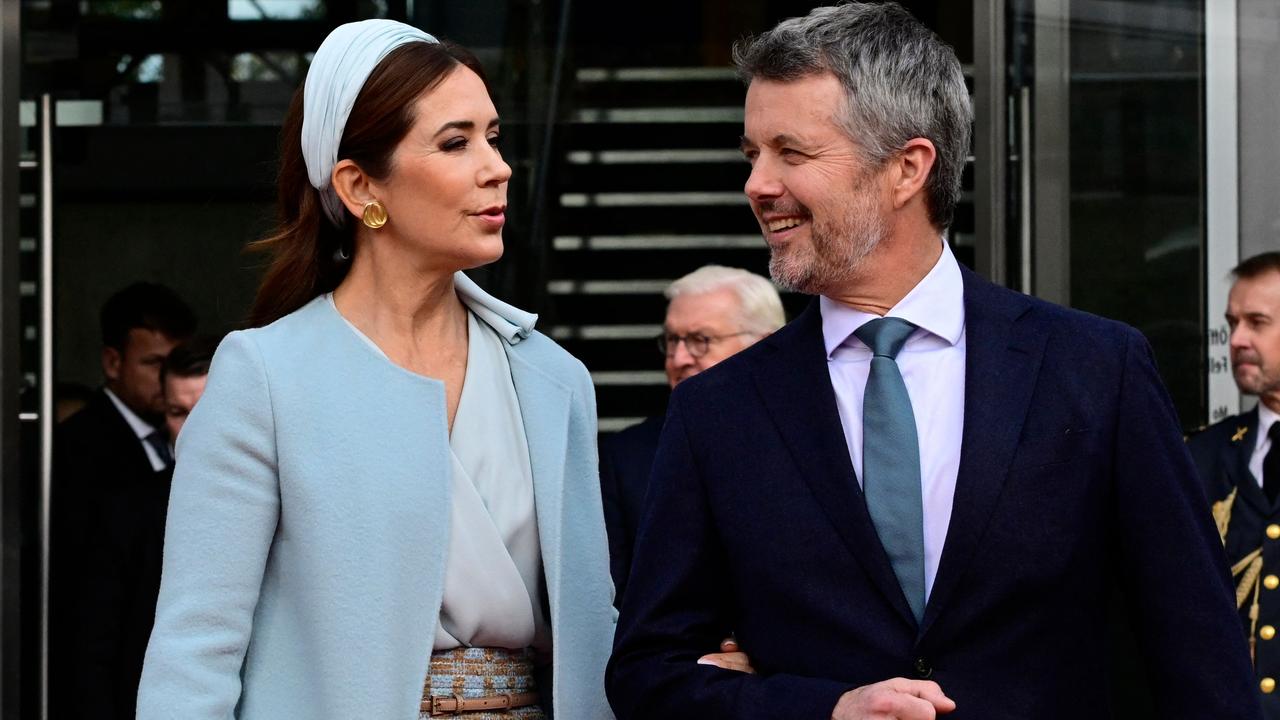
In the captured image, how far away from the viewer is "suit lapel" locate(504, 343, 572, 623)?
9.19 feet

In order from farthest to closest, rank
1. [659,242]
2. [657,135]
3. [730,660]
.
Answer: [657,135]
[659,242]
[730,660]

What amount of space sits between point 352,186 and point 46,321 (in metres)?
4.27

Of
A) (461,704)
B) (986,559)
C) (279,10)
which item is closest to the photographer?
(986,559)

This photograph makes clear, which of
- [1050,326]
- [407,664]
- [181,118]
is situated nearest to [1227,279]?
[1050,326]

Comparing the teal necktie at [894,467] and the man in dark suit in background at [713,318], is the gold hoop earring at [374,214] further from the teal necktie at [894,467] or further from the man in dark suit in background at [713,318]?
the man in dark suit in background at [713,318]

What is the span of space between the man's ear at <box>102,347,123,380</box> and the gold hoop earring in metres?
4.63

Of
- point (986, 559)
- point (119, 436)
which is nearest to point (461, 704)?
point (986, 559)

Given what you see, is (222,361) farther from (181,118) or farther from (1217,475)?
(181,118)

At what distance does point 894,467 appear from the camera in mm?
2561

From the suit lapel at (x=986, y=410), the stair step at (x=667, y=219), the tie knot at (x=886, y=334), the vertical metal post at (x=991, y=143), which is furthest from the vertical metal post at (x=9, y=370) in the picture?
the stair step at (x=667, y=219)

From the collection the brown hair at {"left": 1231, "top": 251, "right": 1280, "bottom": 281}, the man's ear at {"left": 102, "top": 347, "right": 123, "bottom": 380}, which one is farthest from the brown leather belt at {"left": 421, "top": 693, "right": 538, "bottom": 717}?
the man's ear at {"left": 102, "top": 347, "right": 123, "bottom": 380}

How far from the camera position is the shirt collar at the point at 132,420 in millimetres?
6789

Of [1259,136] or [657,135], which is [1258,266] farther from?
[657,135]

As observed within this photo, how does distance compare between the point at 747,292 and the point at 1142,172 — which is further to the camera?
the point at 1142,172
